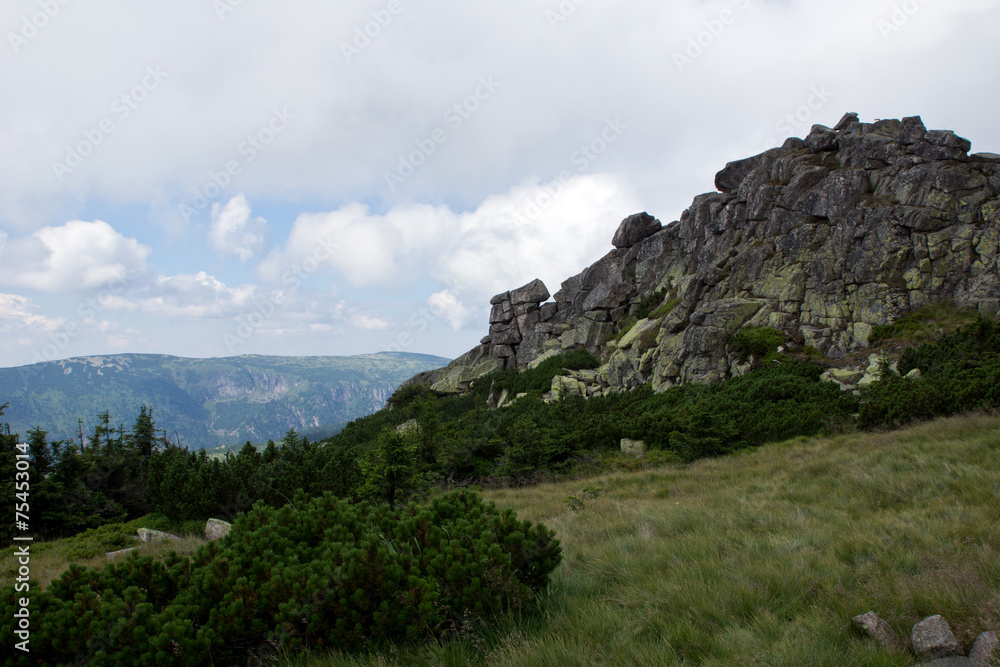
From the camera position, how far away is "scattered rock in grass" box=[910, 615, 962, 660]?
2639mm

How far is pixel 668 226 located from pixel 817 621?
43383mm

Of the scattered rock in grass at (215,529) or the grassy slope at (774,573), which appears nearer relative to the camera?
the grassy slope at (774,573)

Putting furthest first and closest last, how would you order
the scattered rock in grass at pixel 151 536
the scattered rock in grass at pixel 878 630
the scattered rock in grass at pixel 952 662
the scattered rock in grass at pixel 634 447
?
the scattered rock in grass at pixel 634 447
the scattered rock in grass at pixel 151 536
the scattered rock in grass at pixel 878 630
the scattered rock in grass at pixel 952 662

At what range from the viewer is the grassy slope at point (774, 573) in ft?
9.76

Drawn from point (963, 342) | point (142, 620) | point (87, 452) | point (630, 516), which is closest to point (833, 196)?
point (963, 342)

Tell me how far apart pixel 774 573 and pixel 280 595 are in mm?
3964

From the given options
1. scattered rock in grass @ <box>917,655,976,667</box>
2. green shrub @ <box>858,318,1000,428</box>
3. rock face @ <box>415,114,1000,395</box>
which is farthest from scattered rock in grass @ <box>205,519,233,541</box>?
rock face @ <box>415,114,1000,395</box>

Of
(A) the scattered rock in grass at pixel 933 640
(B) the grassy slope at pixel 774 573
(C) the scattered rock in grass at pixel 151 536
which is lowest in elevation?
(C) the scattered rock in grass at pixel 151 536

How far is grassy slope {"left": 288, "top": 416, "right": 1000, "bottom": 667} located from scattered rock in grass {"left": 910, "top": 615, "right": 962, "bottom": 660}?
12 cm

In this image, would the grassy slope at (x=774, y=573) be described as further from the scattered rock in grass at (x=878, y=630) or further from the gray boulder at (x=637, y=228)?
the gray boulder at (x=637, y=228)

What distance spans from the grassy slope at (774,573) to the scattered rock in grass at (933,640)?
0.12 metres

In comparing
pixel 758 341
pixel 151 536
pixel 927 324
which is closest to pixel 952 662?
pixel 151 536

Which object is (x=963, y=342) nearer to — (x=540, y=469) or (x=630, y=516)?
(x=540, y=469)

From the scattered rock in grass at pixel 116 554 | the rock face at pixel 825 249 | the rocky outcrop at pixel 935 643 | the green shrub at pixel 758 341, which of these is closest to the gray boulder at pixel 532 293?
the rock face at pixel 825 249
